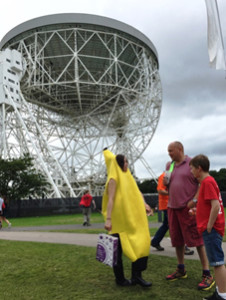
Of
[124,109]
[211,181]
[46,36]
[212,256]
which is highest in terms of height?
[46,36]

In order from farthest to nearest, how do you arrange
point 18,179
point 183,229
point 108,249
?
1. point 18,179
2. point 183,229
3. point 108,249

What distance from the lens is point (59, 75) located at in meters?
30.6

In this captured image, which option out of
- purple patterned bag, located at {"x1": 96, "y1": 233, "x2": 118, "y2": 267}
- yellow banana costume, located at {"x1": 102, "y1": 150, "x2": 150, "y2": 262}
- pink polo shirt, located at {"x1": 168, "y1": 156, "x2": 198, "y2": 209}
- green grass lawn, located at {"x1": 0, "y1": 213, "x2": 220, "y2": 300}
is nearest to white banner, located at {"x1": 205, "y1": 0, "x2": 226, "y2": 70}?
pink polo shirt, located at {"x1": 168, "y1": 156, "x2": 198, "y2": 209}

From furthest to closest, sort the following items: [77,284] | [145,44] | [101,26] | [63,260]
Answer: [145,44], [101,26], [63,260], [77,284]

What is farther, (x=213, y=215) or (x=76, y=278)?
(x=76, y=278)

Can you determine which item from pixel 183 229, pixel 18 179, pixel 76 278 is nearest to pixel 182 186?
pixel 183 229

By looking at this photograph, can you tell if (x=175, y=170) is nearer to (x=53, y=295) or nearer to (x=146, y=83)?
(x=53, y=295)

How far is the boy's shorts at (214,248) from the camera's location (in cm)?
333

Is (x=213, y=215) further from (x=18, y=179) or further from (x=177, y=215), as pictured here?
(x=18, y=179)

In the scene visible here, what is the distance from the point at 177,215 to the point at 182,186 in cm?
40

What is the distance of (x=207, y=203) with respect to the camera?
3.47 m

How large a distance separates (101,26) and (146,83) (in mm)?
7409

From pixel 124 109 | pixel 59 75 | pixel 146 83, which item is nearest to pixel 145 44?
pixel 146 83

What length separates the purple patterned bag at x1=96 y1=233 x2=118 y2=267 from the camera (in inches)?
147
